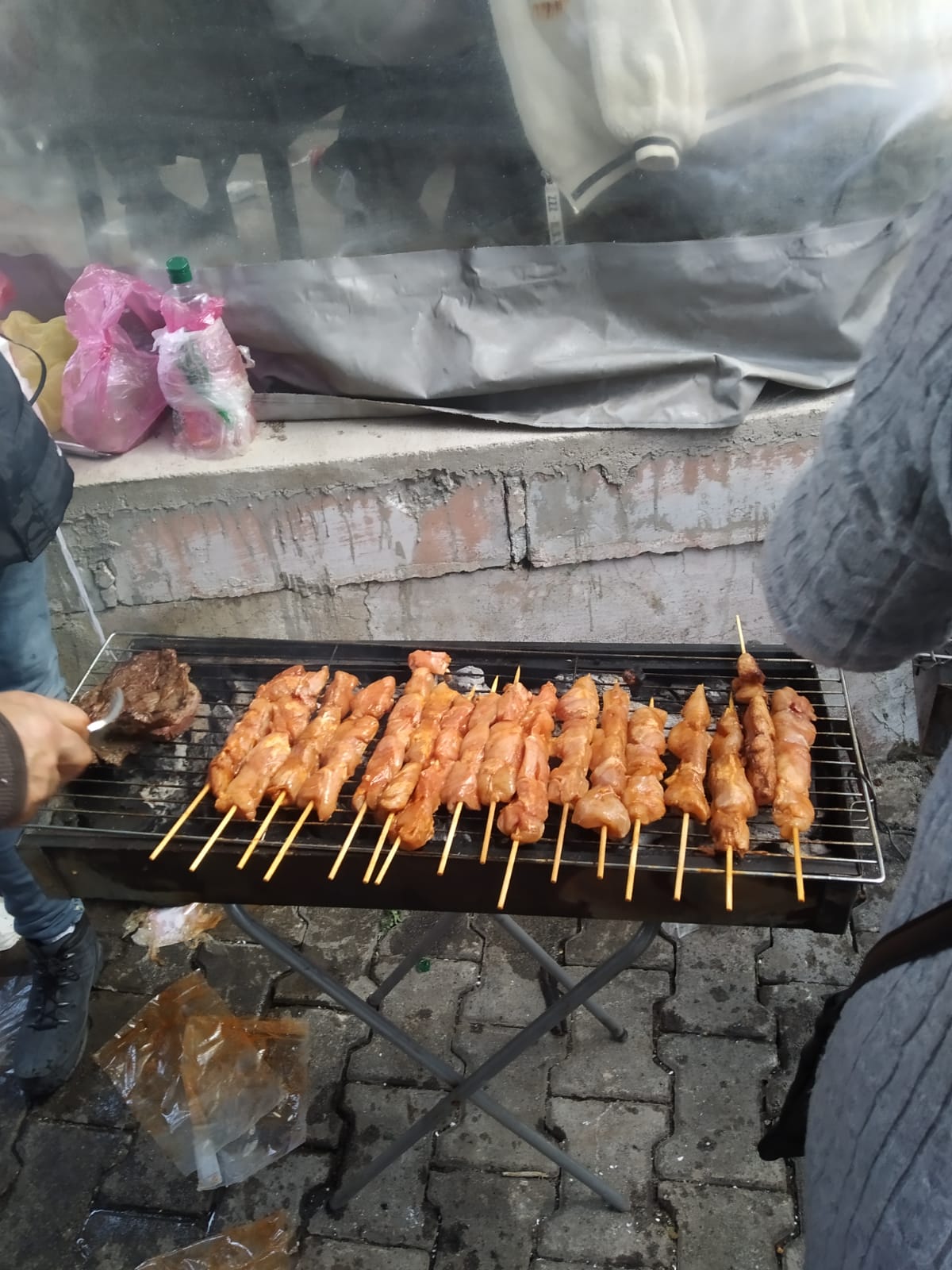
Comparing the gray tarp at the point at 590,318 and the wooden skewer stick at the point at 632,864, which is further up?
the gray tarp at the point at 590,318

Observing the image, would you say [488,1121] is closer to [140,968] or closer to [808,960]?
[808,960]

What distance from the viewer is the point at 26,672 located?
337 centimetres

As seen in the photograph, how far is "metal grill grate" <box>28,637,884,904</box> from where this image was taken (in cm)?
237

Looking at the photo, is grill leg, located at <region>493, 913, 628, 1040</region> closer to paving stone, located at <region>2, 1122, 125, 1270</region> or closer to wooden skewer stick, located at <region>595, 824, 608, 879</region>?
wooden skewer stick, located at <region>595, 824, 608, 879</region>

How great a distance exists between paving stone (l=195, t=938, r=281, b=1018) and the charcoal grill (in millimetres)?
928

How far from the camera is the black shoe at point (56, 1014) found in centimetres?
349

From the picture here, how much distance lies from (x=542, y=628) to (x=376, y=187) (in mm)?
2077

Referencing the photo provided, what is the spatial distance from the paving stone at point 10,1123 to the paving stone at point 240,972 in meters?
0.79

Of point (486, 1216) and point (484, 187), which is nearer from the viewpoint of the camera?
point (486, 1216)

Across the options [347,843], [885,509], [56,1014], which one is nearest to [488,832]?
[347,843]

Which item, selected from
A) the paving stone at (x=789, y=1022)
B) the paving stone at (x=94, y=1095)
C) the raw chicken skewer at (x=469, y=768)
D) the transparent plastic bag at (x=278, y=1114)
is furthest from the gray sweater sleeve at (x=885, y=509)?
the paving stone at (x=94, y=1095)

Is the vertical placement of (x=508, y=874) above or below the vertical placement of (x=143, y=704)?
below

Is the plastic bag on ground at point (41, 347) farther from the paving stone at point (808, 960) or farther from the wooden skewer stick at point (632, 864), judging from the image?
the paving stone at point (808, 960)

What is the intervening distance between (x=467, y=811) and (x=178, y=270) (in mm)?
2450
